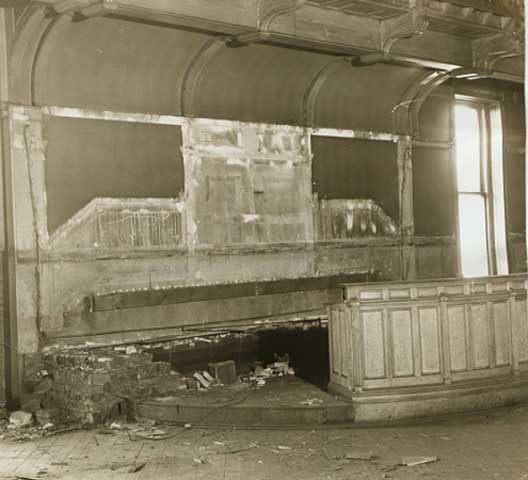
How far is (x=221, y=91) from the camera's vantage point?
958cm

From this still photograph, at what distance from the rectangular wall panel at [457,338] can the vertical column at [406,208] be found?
13.6ft

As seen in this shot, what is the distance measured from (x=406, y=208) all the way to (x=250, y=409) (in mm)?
5378

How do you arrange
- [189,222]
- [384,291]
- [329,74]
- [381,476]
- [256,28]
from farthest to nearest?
1. [329,74]
2. [189,222]
3. [256,28]
4. [384,291]
5. [381,476]

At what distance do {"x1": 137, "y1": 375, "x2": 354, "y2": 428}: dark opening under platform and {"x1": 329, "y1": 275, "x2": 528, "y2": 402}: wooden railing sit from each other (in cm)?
27

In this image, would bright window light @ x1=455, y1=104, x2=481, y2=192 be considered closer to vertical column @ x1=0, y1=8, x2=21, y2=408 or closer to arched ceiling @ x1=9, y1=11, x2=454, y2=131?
arched ceiling @ x1=9, y1=11, x2=454, y2=131

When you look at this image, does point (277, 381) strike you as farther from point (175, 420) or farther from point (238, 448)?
point (238, 448)

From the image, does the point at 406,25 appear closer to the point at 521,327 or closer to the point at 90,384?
the point at 521,327

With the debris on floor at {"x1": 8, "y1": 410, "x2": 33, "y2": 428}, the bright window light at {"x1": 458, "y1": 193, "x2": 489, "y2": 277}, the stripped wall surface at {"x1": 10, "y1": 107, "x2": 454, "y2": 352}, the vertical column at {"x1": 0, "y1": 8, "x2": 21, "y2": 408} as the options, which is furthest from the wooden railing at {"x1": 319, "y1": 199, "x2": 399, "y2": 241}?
the debris on floor at {"x1": 8, "y1": 410, "x2": 33, "y2": 428}

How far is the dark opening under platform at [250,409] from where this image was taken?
706cm

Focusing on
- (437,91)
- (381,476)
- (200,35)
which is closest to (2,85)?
(200,35)

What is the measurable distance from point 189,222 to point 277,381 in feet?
7.44

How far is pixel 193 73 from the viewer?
30.1 feet

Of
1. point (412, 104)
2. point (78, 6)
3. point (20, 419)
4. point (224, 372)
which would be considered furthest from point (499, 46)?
point (20, 419)

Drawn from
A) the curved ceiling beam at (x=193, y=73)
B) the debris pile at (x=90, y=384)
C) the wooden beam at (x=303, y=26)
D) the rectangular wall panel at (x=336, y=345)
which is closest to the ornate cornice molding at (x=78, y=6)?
the wooden beam at (x=303, y=26)
